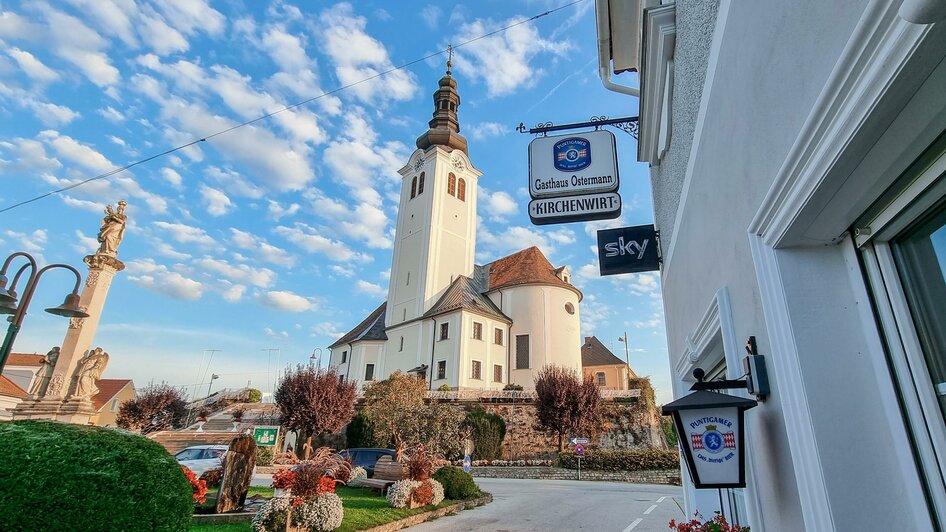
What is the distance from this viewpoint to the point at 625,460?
23156 millimetres

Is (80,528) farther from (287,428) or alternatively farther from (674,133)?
(287,428)

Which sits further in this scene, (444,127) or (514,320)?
(444,127)

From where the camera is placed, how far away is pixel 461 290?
37625 millimetres

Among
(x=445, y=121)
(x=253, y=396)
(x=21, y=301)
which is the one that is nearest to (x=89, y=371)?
(x=21, y=301)

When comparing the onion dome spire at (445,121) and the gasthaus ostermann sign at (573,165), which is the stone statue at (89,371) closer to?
the gasthaus ostermann sign at (573,165)

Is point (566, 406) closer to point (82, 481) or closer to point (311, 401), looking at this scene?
point (311, 401)

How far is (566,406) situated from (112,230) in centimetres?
2119

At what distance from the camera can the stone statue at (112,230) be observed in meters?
15.8

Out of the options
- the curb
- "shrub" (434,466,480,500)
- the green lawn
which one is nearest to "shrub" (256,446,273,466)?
the green lawn

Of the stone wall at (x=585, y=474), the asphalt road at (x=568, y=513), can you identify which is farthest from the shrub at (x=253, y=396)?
the asphalt road at (x=568, y=513)

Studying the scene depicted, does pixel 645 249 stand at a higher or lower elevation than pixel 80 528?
higher

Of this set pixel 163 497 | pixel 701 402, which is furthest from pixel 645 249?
pixel 163 497

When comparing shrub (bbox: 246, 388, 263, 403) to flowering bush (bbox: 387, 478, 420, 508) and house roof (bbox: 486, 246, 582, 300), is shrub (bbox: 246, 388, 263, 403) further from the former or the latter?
flowering bush (bbox: 387, 478, 420, 508)

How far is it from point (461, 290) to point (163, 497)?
1326 inches
